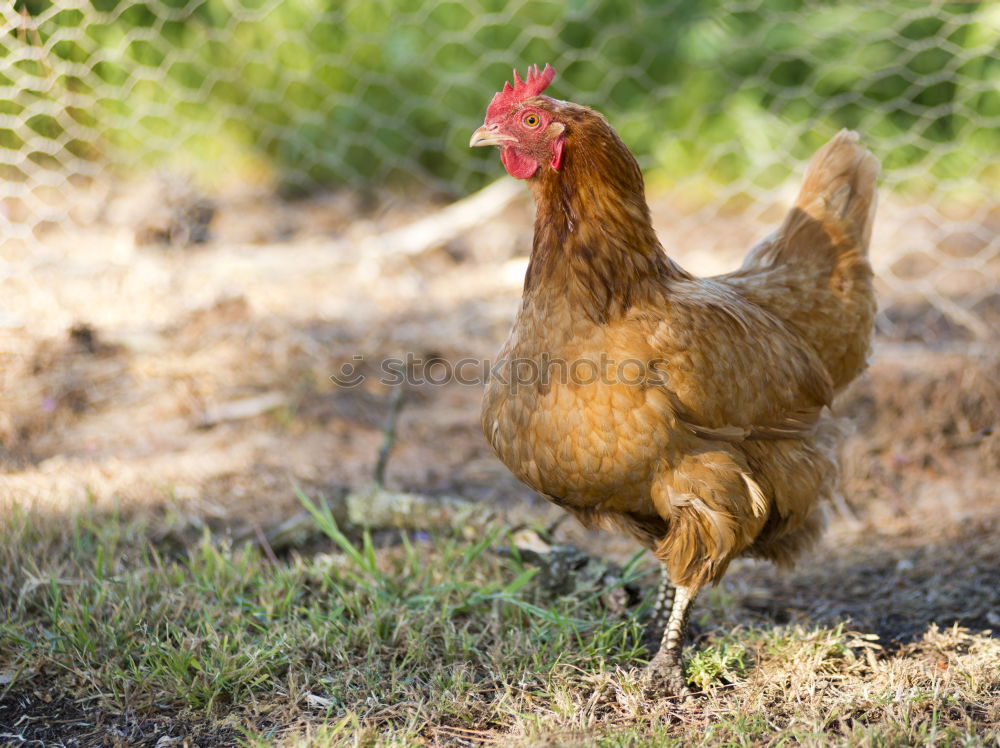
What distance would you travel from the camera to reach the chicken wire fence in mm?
5445

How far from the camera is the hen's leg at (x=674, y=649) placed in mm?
2229

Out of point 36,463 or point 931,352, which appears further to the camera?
point 931,352

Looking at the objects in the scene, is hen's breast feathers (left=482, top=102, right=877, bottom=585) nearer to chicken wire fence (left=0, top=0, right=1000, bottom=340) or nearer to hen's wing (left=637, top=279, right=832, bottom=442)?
hen's wing (left=637, top=279, right=832, bottom=442)

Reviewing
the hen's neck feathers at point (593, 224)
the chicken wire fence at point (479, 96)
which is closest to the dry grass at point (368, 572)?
the hen's neck feathers at point (593, 224)

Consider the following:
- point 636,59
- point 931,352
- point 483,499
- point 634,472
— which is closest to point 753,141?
point 636,59

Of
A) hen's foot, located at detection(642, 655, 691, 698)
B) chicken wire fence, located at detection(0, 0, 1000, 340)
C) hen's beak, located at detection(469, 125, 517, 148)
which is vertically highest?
chicken wire fence, located at detection(0, 0, 1000, 340)

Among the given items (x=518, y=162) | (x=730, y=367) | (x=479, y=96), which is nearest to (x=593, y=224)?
(x=518, y=162)

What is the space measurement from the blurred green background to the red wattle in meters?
3.71

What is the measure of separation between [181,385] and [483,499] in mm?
1481

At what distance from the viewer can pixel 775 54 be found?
5664 mm

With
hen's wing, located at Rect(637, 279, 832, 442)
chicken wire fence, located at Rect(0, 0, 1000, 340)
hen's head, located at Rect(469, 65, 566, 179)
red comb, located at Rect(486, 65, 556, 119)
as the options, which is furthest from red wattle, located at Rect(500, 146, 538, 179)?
chicken wire fence, located at Rect(0, 0, 1000, 340)

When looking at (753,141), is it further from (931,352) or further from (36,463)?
(36,463)

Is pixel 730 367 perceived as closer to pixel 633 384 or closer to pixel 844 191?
pixel 633 384

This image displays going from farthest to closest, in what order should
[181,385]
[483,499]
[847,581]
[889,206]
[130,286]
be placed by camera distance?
[889,206] < [130,286] < [181,385] < [483,499] < [847,581]
